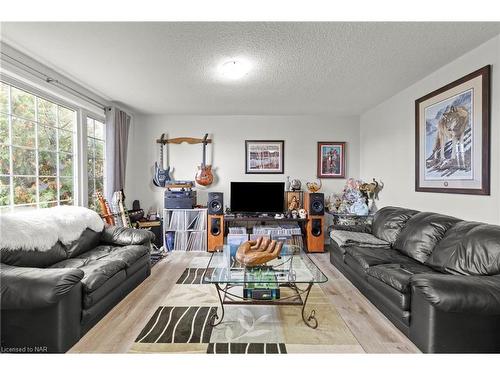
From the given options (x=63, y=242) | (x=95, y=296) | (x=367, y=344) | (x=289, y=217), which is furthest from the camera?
(x=289, y=217)

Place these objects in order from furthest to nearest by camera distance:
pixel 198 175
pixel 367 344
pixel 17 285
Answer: pixel 198 175 → pixel 367 344 → pixel 17 285

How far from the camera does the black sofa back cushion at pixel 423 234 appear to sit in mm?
2326

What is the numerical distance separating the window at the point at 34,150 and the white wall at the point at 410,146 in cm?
392

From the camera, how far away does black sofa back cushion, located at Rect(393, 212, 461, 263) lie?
7.63 feet

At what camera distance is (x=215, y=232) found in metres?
4.11

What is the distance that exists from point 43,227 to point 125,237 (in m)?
0.84

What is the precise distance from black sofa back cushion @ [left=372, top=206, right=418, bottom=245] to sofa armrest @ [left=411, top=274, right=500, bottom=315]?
51.5 inches

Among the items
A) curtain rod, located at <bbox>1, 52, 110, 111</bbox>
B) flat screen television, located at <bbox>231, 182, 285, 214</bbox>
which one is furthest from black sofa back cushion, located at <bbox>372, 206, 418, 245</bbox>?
curtain rod, located at <bbox>1, 52, 110, 111</bbox>

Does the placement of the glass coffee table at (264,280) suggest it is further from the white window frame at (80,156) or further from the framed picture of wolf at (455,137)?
the white window frame at (80,156)
